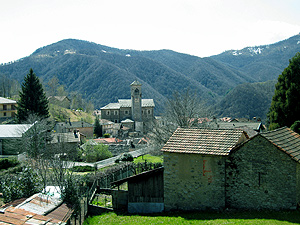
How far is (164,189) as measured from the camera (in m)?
14.7

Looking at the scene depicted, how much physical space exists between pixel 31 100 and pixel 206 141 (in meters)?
46.0

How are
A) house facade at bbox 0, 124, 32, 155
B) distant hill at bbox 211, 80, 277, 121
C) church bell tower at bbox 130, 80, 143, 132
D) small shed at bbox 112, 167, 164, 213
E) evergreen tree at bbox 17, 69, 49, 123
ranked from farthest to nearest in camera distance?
distant hill at bbox 211, 80, 277, 121 → church bell tower at bbox 130, 80, 143, 132 → evergreen tree at bbox 17, 69, 49, 123 → house facade at bbox 0, 124, 32, 155 → small shed at bbox 112, 167, 164, 213

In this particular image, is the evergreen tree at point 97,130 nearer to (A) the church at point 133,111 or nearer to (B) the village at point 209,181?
(A) the church at point 133,111

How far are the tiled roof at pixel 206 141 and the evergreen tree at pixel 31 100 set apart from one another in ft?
136

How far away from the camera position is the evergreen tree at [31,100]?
51.2 meters

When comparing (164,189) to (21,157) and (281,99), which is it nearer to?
(281,99)

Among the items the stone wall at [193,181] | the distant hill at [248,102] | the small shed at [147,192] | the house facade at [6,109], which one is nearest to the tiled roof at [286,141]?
the stone wall at [193,181]

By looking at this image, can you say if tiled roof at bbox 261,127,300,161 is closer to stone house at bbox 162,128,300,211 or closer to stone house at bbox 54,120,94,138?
stone house at bbox 162,128,300,211

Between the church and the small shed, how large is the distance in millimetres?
61090

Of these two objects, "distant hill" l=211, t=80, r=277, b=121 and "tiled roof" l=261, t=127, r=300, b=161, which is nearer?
"tiled roof" l=261, t=127, r=300, b=161

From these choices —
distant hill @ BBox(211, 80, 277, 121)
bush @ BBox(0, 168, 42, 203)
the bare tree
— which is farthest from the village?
distant hill @ BBox(211, 80, 277, 121)

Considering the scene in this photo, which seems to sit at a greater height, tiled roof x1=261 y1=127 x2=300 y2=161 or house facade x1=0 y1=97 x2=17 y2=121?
house facade x1=0 y1=97 x2=17 y2=121

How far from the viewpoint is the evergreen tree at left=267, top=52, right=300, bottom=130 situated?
1070 inches

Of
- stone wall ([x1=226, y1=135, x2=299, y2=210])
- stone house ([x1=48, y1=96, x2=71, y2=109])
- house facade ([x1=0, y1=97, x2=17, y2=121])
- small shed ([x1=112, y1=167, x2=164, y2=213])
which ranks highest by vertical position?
stone house ([x1=48, y1=96, x2=71, y2=109])
